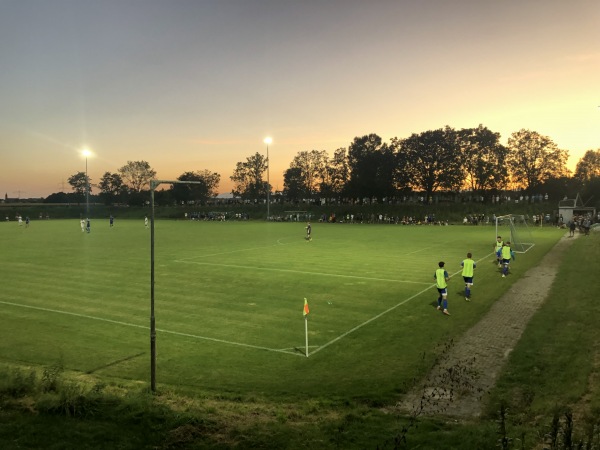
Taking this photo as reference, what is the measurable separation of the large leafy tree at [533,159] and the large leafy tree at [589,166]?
17928mm

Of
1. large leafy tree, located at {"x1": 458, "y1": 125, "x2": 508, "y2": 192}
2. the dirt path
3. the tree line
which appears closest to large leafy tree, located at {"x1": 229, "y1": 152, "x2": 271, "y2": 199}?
the tree line

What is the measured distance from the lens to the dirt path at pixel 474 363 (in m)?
10.0

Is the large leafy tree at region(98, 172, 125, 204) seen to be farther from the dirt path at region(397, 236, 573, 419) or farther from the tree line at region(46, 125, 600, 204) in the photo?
the dirt path at region(397, 236, 573, 419)

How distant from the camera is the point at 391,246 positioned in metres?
42.2

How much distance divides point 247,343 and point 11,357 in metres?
6.91

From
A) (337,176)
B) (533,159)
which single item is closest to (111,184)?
(337,176)

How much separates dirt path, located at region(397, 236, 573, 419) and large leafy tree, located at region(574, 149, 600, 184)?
369 ft

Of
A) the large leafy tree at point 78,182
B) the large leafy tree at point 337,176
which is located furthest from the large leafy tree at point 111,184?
the large leafy tree at point 337,176

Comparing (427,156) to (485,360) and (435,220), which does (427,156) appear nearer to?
(435,220)

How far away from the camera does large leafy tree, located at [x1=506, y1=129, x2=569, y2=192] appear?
99500 millimetres

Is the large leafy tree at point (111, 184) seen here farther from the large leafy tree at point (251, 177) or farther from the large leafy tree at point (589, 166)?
the large leafy tree at point (589, 166)

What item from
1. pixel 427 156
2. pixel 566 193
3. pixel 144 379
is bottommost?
pixel 144 379

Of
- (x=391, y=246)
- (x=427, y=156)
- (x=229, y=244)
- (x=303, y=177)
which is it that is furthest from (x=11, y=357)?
(x=303, y=177)

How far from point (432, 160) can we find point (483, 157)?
1121 centimetres
